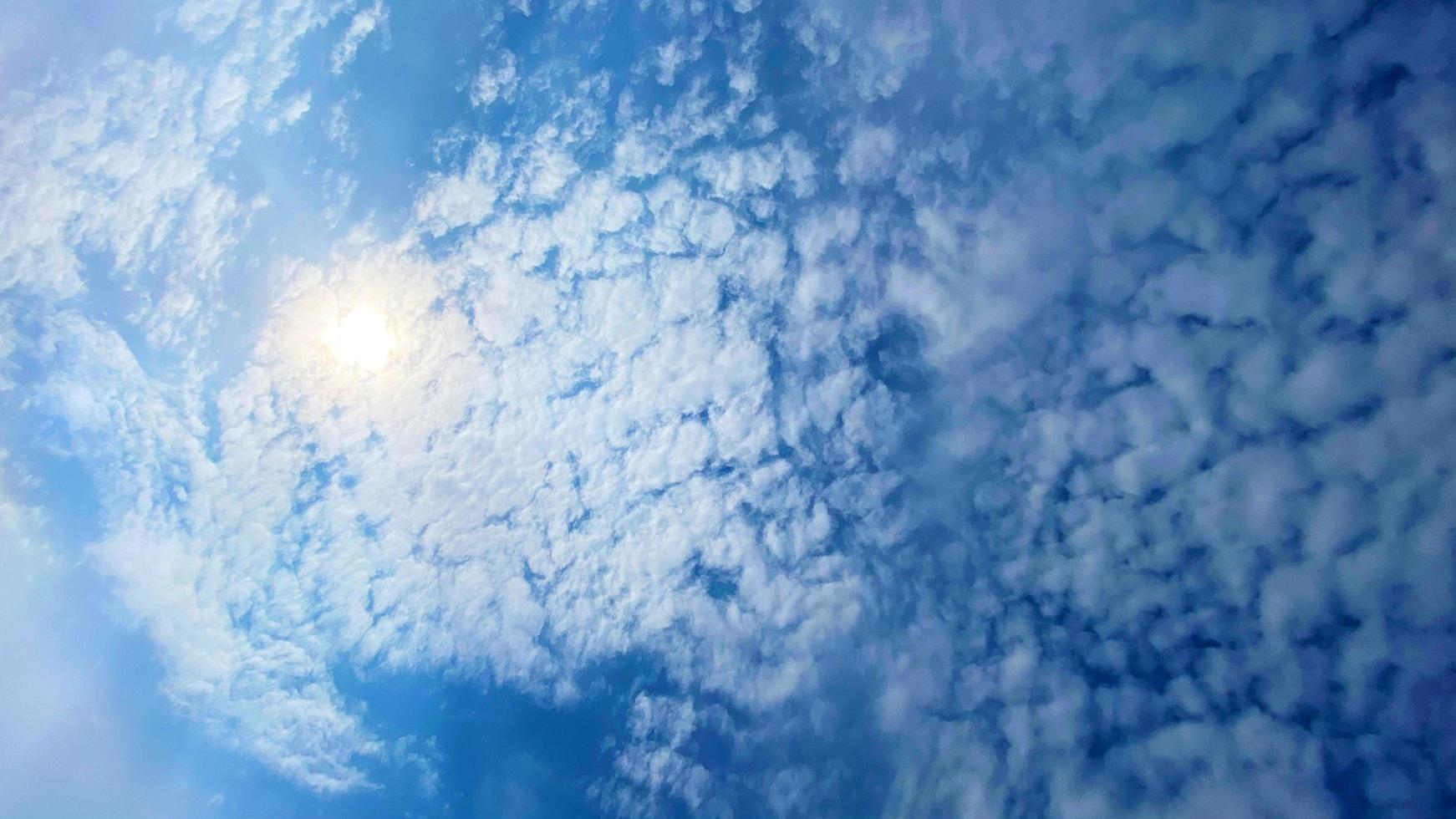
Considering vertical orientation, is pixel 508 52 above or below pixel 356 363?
above

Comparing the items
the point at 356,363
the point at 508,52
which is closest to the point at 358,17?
the point at 508,52

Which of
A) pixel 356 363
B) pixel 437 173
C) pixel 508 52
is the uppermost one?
pixel 508 52

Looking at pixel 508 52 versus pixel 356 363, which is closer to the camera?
pixel 508 52

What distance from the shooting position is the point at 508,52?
1806cm

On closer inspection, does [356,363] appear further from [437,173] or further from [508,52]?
[508,52]

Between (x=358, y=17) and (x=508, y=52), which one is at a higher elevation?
(x=358, y=17)

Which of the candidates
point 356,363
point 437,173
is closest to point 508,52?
point 437,173

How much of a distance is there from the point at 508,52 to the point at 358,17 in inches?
147

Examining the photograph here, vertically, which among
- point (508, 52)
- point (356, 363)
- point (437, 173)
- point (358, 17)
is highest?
point (358, 17)

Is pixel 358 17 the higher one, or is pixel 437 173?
pixel 358 17

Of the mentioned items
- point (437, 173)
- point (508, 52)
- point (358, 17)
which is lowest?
point (437, 173)

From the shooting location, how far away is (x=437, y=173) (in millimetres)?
18531

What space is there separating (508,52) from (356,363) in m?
7.79

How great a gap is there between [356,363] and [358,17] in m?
7.75
